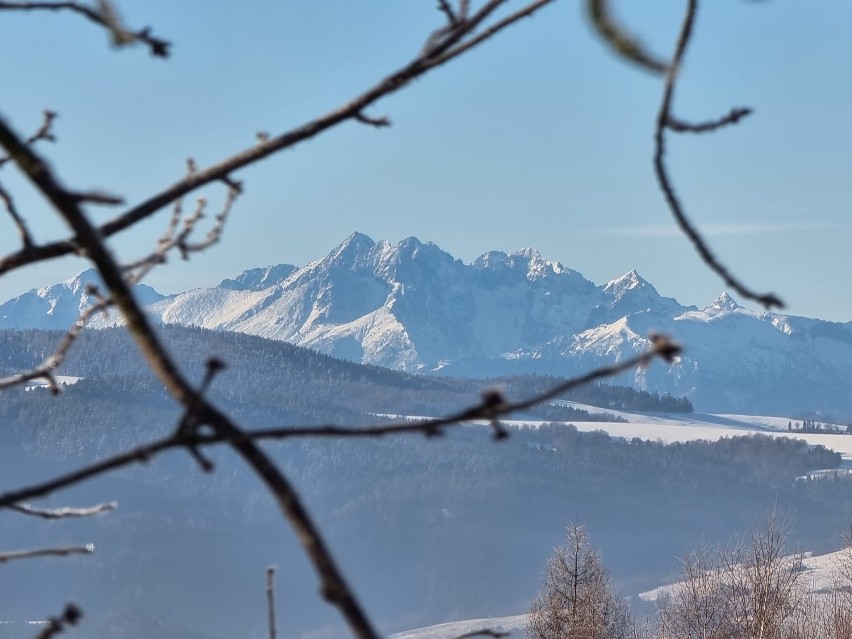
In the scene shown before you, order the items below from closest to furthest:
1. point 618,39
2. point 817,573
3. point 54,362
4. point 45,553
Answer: point 618,39 → point 45,553 → point 54,362 → point 817,573

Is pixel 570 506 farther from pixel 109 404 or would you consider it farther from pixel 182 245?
Result: pixel 182 245

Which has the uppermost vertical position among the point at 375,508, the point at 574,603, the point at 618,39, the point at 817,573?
the point at 618,39

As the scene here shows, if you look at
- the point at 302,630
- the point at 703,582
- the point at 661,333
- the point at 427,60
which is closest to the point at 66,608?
the point at 661,333

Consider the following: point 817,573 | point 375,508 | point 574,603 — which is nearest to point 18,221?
point 574,603

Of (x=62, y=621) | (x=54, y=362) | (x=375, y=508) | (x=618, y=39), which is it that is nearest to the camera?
(x=62, y=621)

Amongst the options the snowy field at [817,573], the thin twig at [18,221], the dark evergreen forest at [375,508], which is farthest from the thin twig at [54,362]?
the dark evergreen forest at [375,508]

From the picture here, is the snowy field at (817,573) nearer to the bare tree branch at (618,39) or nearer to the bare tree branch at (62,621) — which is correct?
the bare tree branch at (618,39)

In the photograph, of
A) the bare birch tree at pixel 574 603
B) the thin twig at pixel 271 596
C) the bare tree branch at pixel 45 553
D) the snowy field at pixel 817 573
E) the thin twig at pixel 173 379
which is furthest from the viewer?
the snowy field at pixel 817 573

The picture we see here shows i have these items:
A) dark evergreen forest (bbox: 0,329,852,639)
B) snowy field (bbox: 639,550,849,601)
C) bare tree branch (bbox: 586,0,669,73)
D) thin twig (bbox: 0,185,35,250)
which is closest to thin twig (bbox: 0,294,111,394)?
thin twig (bbox: 0,185,35,250)

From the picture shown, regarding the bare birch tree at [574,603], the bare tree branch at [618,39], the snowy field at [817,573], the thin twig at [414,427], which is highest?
the bare tree branch at [618,39]

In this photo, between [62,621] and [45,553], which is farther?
[45,553]

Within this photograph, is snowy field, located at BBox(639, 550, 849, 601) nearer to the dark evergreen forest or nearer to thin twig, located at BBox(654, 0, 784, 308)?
the dark evergreen forest

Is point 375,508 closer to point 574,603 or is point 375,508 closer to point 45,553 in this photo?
point 574,603

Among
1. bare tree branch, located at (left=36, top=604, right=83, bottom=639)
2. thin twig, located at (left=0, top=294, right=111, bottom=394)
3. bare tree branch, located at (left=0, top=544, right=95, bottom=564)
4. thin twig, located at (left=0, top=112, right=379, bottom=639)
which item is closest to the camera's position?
thin twig, located at (left=0, top=112, right=379, bottom=639)
